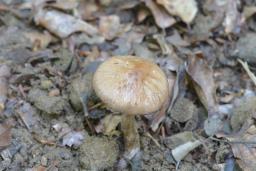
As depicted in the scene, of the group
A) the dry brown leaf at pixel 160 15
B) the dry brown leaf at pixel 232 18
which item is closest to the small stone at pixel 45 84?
the dry brown leaf at pixel 160 15

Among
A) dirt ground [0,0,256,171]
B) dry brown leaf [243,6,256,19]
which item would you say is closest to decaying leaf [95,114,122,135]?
dirt ground [0,0,256,171]

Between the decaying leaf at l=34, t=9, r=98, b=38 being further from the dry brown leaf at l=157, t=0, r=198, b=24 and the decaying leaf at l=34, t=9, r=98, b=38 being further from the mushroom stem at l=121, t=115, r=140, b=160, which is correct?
the mushroom stem at l=121, t=115, r=140, b=160

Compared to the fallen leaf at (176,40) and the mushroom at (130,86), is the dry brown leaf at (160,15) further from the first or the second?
the mushroom at (130,86)

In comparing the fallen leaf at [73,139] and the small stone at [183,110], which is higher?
the small stone at [183,110]

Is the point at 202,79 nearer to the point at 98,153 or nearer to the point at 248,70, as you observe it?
the point at 248,70

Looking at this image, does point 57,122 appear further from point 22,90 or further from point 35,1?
point 35,1

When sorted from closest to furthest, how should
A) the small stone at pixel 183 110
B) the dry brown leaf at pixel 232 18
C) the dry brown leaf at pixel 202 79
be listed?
the small stone at pixel 183 110 → the dry brown leaf at pixel 202 79 → the dry brown leaf at pixel 232 18
